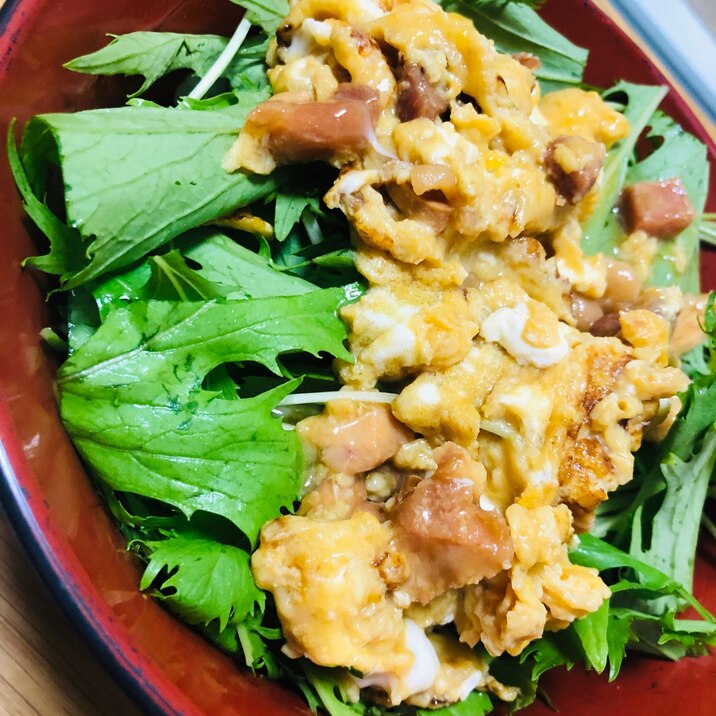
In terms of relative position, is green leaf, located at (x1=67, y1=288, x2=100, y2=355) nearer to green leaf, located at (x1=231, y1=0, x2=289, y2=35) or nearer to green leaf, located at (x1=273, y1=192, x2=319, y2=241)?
green leaf, located at (x1=273, y1=192, x2=319, y2=241)

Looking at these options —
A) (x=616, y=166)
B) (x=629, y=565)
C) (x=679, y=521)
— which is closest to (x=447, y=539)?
(x=629, y=565)

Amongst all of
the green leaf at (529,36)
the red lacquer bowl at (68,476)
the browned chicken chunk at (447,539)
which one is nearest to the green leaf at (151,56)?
the red lacquer bowl at (68,476)

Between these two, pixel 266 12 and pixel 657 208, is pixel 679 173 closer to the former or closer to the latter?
pixel 657 208

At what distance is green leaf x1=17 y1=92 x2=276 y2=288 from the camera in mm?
1291

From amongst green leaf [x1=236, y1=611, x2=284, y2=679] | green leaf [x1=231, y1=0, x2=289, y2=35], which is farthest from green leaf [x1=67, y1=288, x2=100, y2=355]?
green leaf [x1=231, y1=0, x2=289, y2=35]

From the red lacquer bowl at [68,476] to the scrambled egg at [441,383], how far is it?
20 centimetres

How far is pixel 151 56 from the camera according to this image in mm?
1513

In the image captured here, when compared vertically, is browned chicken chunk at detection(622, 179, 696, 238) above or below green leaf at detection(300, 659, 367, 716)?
above

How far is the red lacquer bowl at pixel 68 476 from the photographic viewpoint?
113cm

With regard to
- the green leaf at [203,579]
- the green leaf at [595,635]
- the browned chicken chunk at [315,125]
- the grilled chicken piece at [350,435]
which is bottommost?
the green leaf at [595,635]

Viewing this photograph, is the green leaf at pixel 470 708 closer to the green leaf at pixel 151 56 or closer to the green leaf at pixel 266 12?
the green leaf at pixel 151 56

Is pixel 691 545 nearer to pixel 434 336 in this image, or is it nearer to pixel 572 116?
pixel 434 336

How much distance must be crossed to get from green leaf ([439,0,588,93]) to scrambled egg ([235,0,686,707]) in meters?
0.33

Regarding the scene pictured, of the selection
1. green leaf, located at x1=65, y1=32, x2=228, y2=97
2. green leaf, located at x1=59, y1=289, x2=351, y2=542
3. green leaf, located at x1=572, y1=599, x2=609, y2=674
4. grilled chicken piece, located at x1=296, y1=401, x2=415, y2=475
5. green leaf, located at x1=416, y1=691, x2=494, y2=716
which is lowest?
green leaf, located at x1=416, y1=691, x2=494, y2=716
